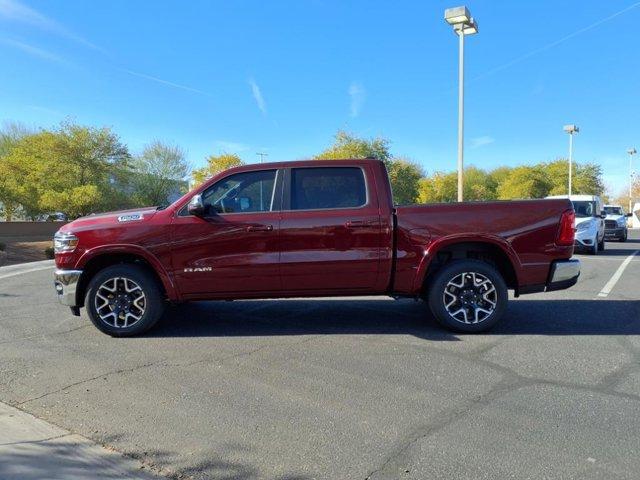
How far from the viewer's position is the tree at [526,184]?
55.3 m

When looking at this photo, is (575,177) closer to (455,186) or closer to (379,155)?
(455,186)

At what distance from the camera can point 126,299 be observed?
5.95 metres

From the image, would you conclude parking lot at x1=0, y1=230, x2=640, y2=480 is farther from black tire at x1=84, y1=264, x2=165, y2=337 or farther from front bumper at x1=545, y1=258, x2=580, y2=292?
front bumper at x1=545, y1=258, x2=580, y2=292

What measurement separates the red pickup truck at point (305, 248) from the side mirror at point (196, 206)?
21 millimetres

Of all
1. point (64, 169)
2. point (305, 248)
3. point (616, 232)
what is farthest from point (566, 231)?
point (64, 169)

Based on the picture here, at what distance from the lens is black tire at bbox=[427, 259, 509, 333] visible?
19.2 feet

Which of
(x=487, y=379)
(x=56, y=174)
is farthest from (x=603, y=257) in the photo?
(x=56, y=174)

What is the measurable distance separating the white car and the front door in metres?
12.3

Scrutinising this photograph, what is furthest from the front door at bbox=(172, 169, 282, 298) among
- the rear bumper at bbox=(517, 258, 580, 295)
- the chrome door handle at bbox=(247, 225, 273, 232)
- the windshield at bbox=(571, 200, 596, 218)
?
the windshield at bbox=(571, 200, 596, 218)

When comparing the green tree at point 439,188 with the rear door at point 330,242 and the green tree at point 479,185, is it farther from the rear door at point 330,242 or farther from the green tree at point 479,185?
the rear door at point 330,242

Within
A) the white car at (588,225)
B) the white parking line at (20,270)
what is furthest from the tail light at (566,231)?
the white parking line at (20,270)

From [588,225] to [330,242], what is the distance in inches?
513

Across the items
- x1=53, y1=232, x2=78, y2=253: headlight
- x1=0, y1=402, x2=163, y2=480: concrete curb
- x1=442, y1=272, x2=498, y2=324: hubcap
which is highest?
x1=53, y1=232, x2=78, y2=253: headlight

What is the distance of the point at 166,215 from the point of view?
586cm
